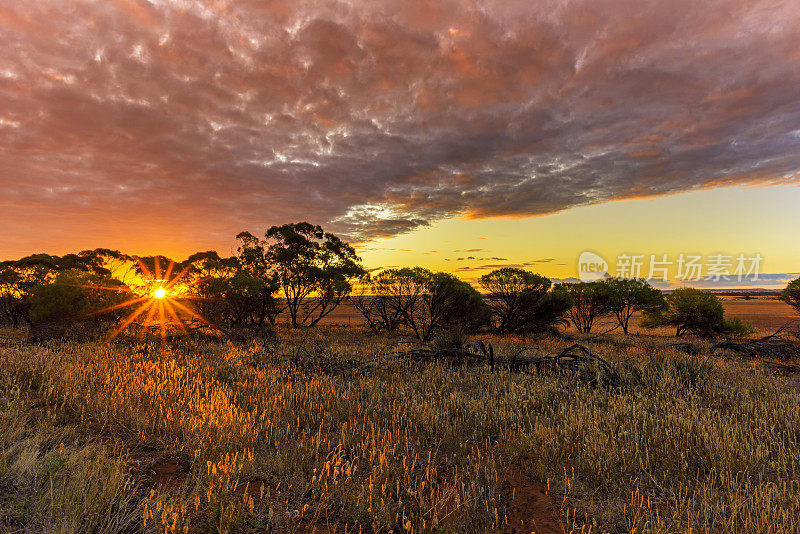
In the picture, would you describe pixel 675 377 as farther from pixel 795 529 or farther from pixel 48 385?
pixel 48 385

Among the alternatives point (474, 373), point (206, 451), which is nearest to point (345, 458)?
point (206, 451)

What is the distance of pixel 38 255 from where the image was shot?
28922 mm

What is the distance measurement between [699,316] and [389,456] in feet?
101

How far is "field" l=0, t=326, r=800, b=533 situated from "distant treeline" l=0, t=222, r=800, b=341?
11.5 meters

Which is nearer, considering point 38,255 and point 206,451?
point 206,451

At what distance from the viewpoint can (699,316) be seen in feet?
83.2

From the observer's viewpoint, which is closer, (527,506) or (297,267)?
(527,506)

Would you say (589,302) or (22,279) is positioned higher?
(589,302)

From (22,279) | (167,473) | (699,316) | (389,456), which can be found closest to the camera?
(167,473)

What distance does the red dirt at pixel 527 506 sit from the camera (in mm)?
3068

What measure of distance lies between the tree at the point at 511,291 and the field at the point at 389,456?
16.5m

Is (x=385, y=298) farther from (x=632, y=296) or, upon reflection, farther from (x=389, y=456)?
(x=632, y=296)

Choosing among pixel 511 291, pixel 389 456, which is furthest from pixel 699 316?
pixel 389 456

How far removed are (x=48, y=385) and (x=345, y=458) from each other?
6440mm
